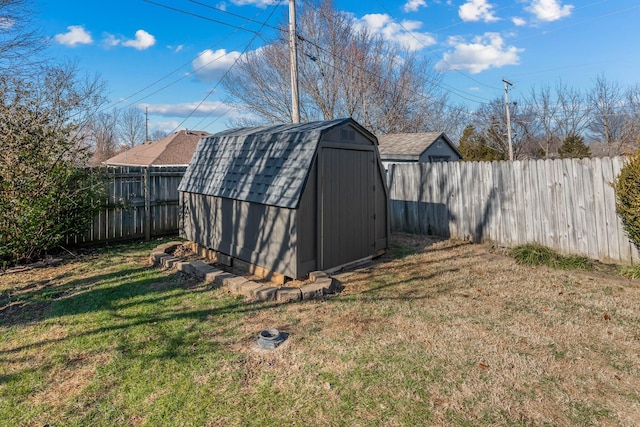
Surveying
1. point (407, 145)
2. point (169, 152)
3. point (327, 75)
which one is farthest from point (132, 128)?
point (407, 145)

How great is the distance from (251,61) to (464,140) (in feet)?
59.6

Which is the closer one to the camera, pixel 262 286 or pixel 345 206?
pixel 262 286

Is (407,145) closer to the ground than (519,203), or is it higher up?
higher up

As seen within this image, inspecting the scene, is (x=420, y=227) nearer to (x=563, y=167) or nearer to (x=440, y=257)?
(x=440, y=257)

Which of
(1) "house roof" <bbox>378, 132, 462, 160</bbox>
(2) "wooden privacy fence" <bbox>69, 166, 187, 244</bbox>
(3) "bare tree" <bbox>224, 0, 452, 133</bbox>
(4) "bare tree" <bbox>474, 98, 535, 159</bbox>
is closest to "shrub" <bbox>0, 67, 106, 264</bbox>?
(2) "wooden privacy fence" <bbox>69, 166, 187, 244</bbox>

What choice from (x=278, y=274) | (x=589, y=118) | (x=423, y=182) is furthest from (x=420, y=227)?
(x=589, y=118)

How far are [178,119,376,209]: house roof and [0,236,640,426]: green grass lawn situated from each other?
164 centimetres

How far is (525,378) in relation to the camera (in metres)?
2.81

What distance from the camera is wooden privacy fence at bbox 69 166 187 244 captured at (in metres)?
8.02

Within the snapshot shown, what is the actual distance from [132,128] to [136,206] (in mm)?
38835

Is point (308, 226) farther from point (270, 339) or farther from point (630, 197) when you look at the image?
point (630, 197)

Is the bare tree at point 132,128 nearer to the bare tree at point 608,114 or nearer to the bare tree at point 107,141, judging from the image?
the bare tree at point 107,141

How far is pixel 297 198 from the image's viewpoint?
191 inches

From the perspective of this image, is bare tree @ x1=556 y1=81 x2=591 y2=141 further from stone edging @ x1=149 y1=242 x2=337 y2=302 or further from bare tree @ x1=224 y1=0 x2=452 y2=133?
stone edging @ x1=149 y1=242 x2=337 y2=302
